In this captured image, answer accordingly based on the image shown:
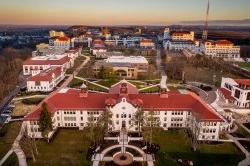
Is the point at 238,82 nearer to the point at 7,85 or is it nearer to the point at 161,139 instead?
the point at 161,139

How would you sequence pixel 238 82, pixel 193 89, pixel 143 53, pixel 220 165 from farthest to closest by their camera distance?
pixel 143 53 → pixel 193 89 → pixel 238 82 → pixel 220 165

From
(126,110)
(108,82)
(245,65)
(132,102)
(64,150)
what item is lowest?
(64,150)

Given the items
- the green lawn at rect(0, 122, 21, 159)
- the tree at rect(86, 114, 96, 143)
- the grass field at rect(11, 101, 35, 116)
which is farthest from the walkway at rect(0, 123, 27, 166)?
the grass field at rect(11, 101, 35, 116)

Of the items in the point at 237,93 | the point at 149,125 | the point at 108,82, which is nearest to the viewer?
the point at 149,125

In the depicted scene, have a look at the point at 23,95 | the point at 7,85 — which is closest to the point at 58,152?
the point at 23,95

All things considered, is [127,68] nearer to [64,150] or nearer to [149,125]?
[149,125]

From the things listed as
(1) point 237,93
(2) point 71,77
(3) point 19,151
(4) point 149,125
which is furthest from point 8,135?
(1) point 237,93

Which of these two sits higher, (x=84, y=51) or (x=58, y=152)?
(x=84, y=51)
